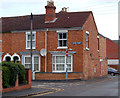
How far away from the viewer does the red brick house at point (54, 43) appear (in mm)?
30172

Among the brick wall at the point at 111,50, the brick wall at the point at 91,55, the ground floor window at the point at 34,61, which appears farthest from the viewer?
the brick wall at the point at 111,50

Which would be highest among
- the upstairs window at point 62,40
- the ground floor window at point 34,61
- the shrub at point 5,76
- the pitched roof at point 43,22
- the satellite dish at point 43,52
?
the pitched roof at point 43,22

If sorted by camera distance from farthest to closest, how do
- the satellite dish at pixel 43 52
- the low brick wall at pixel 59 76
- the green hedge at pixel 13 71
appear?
the satellite dish at pixel 43 52, the low brick wall at pixel 59 76, the green hedge at pixel 13 71

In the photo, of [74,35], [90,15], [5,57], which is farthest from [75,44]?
[5,57]

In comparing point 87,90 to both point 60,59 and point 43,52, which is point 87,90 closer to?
point 60,59

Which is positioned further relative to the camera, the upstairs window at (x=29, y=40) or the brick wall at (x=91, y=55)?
the upstairs window at (x=29, y=40)

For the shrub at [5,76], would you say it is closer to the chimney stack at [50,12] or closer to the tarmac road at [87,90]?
the tarmac road at [87,90]

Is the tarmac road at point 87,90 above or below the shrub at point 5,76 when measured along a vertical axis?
below

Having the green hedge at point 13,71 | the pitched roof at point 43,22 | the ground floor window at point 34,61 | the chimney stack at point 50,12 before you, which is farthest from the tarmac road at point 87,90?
the chimney stack at point 50,12

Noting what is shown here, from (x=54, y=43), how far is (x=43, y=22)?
360 centimetres

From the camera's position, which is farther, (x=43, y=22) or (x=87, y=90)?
(x=43, y=22)

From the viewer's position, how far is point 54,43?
1219 inches

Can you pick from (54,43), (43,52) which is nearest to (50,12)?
(54,43)

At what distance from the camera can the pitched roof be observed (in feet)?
102
